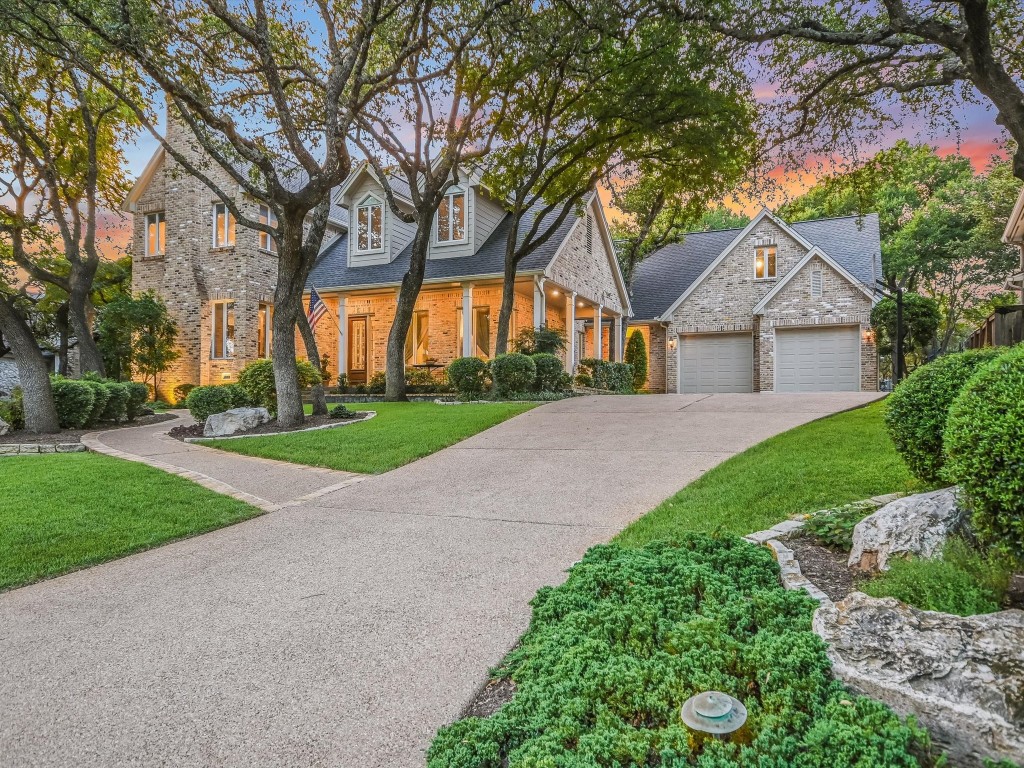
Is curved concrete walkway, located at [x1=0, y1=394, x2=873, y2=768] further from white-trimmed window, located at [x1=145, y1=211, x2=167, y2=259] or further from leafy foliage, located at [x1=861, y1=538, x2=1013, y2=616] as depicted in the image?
white-trimmed window, located at [x1=145, y1=211, x2=167, y2=259]

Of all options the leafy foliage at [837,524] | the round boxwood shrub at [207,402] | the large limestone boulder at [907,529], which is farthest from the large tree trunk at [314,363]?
the large limestone boulder at [907,529]

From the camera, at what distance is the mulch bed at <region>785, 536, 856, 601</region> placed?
2.69 m

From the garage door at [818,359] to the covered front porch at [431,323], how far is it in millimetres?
6596

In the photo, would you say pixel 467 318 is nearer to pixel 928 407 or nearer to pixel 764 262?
pixel 764 262

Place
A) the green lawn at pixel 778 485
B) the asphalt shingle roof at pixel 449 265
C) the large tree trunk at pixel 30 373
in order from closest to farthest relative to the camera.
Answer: the green lawn at pixel 778 485
the large tree trunk at pixel 30 373
the asphalt shingle roof at pixel 449 265

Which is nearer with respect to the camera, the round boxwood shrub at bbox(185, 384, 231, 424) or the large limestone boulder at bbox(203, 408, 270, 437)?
the large limestone boulder at bbox(203, 408, 270, 437)

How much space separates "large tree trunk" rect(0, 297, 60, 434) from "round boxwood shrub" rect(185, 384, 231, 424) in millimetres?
2261

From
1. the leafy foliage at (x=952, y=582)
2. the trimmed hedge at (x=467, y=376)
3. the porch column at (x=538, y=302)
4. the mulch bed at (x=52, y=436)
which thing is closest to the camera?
the leafy foliage at (x=952, y=582)

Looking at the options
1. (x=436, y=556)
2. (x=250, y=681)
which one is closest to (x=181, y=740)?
(x=250, y=681)

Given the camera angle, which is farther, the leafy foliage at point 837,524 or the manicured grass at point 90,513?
the manicured grass at point 90,513

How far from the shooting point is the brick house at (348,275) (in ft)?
58.0

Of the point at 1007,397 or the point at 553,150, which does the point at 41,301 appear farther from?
the point at 1007,397

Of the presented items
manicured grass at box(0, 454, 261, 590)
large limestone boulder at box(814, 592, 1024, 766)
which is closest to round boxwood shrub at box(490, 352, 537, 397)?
manicured grass at box(0, 454, 261, 590)

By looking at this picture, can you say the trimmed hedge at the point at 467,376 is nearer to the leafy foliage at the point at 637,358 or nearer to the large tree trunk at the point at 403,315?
the large tree trunk at the point at 403,315
